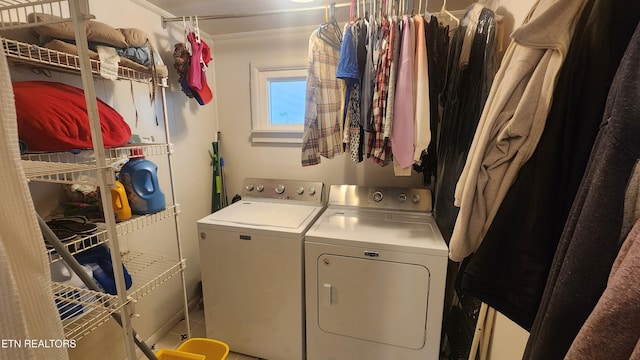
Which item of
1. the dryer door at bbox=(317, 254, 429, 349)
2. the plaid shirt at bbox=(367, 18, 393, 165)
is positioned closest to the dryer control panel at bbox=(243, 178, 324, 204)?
the dryer door at bbox=(317, 254, 429, 349)

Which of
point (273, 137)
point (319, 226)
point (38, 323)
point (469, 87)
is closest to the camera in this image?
point (38, 323)

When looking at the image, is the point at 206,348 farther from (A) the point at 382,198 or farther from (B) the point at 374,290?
(A) the point at 382,198

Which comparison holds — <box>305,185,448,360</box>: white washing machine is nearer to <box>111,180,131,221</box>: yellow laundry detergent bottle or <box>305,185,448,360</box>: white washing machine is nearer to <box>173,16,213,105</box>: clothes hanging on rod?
<box>111,180,131,221</box>: yellow laundry detergent bottle

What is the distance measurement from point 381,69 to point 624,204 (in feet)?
3.93

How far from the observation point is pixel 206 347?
5.53 feet

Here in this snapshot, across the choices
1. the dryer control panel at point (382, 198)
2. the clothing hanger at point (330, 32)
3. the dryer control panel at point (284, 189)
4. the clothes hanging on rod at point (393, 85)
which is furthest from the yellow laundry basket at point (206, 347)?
the clothing hanger at point (330, 32)

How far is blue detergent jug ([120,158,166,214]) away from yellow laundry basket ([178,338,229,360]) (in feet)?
2.78

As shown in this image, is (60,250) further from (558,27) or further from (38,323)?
(558,27)

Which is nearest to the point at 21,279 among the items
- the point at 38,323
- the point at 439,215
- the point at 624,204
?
the point at 38,323

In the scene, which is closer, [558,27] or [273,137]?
[558,27]

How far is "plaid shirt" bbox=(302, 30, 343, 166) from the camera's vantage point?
1.72 m

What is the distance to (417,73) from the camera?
56.0 inches

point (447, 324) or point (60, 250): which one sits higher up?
point (60, 250)

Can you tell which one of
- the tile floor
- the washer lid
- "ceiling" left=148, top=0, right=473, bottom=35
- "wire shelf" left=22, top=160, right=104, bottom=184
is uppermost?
"ceiling" left=148, top=0, right=473, bottom=35
